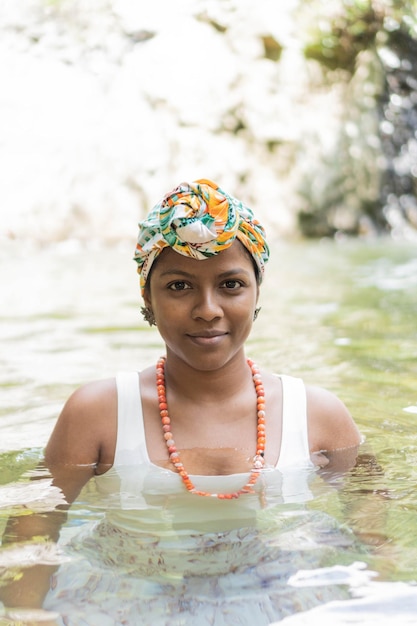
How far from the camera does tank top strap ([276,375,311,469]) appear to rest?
2684 mm

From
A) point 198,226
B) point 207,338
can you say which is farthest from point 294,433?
point 198,226

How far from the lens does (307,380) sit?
4.57 m

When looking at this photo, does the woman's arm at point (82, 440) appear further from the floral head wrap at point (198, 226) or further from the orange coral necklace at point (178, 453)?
the floral head wrap at point (198, 226)

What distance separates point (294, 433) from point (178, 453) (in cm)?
39

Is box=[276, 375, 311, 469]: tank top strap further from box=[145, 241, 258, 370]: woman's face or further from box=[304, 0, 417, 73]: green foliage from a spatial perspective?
box=[304, 0, 417, 73]: green foliage

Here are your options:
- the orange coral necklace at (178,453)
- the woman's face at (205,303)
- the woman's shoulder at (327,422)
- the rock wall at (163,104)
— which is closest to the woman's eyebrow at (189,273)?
the woman's face at (205,303)

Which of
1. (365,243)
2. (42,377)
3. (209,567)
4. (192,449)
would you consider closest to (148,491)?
(192,449)

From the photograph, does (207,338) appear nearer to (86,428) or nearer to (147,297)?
(147,297)

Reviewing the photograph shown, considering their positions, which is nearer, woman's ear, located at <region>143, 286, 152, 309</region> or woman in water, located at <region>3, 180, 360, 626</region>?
woman in water, located at <region>3, 180, 360, 626</region>

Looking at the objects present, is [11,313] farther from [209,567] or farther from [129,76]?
[129,76]

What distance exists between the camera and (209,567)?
81.0 inches

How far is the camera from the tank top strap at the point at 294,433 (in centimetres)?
268

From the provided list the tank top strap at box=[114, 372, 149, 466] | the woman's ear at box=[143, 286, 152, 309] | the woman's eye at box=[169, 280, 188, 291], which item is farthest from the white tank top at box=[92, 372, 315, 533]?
the woman's eye at box=[169, 280, 188, 291]

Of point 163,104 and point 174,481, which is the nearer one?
point 174,481
